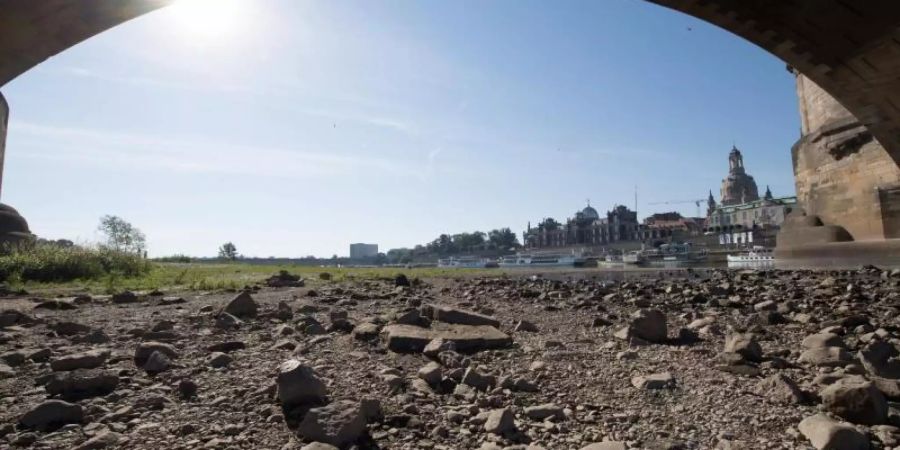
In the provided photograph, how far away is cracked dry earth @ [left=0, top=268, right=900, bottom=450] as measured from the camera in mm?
2855

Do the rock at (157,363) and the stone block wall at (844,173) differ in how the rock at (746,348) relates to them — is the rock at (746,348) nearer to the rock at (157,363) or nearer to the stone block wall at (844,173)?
the rock at (157,363)

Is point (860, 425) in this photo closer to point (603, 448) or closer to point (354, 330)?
point (603, 448)

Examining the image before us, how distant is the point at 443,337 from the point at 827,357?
373 centimetres

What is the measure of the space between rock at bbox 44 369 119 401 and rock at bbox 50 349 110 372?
0.48 m

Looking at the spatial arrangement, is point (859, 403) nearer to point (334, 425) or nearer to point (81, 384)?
point (334, 425)

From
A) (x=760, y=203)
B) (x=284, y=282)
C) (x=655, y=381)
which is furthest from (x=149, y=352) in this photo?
(x=760, y=203)

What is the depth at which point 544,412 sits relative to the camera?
319 cm

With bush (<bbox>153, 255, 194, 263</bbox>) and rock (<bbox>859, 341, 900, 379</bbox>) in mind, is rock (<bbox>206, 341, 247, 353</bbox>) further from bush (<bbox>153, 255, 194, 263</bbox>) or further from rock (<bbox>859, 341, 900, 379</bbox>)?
bush (<bbox>153, 255, 194, 263</bbox>)

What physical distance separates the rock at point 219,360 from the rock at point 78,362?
973 mm

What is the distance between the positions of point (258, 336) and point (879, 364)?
6.50 meters

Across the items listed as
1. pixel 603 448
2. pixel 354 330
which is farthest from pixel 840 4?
pixel 354 330

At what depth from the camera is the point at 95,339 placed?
221 inches

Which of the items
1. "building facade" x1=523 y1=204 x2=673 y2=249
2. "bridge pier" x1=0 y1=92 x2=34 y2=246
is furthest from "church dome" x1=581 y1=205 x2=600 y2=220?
"bridge pier" x1=0 y1=92 x2=34 y2=246

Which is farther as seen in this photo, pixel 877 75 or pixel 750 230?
pixel 750 230
